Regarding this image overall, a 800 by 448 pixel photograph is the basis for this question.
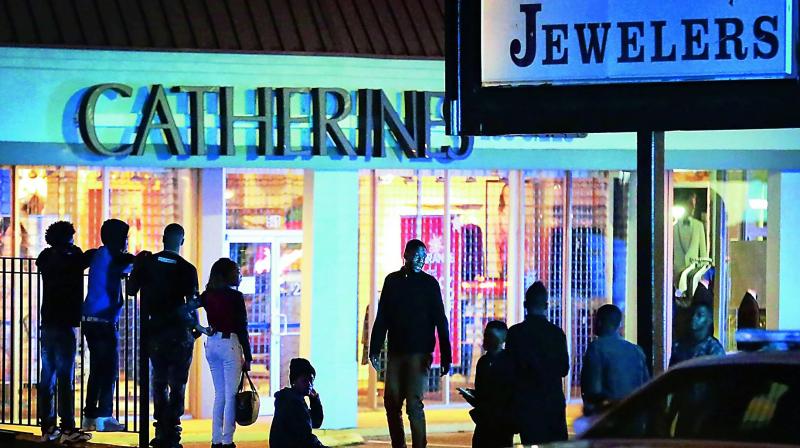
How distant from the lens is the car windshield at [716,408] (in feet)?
20.9

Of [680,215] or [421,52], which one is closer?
[421,52]

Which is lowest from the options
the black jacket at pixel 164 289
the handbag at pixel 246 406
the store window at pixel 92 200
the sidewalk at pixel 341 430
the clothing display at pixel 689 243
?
the sidewalk at pixel 341 430

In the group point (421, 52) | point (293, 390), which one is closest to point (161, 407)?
point (293, 390)

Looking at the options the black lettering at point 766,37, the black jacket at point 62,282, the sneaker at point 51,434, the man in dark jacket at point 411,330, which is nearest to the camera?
the black lettering at point 766,37

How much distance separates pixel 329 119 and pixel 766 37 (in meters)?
7.00

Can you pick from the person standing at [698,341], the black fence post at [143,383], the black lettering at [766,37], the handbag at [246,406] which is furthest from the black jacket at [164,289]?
the black lettering at [766,37]

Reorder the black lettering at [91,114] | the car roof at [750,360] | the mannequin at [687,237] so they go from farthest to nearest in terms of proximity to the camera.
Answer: the mannequin at [687,237] < the black lettering at [91,114] < the car roof at [750,360]

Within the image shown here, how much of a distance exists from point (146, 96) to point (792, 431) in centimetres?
990

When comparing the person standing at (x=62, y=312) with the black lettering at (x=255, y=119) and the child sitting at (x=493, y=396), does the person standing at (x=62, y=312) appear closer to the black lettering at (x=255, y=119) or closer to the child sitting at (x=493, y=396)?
the black lettering at (x=255, y=119)

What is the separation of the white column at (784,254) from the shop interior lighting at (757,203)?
35 centimetres

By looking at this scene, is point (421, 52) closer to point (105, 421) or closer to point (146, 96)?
point (146, 96)

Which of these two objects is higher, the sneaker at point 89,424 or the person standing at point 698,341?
the person standing at point 698,341

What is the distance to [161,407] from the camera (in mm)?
11609

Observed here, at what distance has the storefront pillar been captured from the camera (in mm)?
15438
